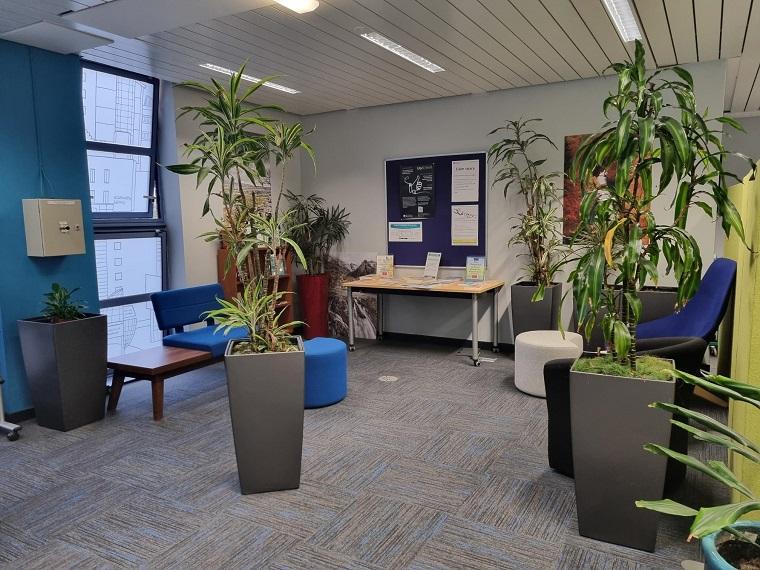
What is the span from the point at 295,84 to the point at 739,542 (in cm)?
438

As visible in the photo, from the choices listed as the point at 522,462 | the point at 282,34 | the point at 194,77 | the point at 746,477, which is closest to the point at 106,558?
the point at 522,462

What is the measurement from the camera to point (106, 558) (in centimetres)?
206

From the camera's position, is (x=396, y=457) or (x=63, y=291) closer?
(x=396, y=457)

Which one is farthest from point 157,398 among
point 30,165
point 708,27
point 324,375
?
point 708,27

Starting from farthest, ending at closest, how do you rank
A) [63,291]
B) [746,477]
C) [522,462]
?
[63,291] < [522,462] < [746,477]

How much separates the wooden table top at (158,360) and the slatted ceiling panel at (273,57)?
2.08m

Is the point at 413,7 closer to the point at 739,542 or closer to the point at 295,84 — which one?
the point at 295,84

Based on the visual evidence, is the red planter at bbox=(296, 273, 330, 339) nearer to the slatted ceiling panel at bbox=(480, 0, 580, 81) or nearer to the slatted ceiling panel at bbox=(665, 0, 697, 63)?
the slatted ceiling panel at bbox=(480, 0, 580, 81)

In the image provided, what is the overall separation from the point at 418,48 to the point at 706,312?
2434mm

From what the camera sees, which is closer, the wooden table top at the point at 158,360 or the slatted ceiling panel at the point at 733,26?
the slatted ceiling panel at the point at 733,26

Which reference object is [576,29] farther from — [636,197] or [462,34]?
[636,197]

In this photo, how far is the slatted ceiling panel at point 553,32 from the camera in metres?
2.93

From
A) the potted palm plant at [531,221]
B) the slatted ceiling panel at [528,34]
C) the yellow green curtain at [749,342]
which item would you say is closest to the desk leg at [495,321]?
the potted palm plant at [531,221]

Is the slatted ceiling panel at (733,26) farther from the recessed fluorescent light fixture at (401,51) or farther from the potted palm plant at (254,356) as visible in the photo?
the potted palm plant at (254,356)
